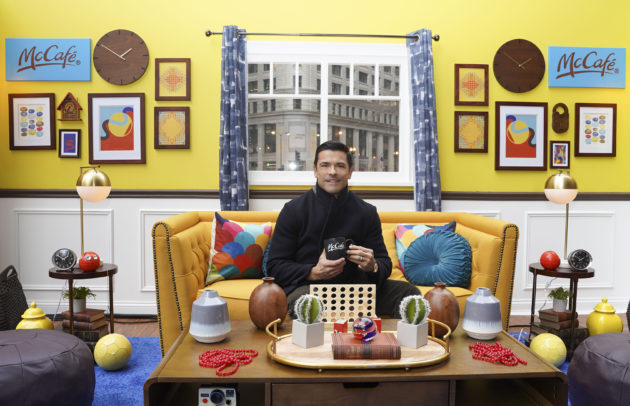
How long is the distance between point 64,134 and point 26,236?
842 mm

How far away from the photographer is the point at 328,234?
240cm

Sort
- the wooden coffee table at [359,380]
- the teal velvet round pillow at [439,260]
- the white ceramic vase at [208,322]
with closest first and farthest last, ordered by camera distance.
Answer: the wooden coffee table at [359,380], the white ceramic vase at [208,322], the teal velvet round pillow at [439,260]

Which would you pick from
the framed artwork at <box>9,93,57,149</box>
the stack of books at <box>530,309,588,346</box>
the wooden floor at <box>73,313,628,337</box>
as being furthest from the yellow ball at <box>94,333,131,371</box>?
the stack of books at <box>530,309,588,346</box>

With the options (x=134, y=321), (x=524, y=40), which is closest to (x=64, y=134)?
(x=134, y=321)

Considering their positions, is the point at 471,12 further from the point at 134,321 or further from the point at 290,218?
the point at 134,321

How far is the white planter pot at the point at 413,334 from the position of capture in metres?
1.56

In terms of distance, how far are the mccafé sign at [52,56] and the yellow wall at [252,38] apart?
6 centimetres

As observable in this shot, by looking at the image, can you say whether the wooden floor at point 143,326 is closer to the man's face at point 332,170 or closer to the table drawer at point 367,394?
the man's face at point 332,170

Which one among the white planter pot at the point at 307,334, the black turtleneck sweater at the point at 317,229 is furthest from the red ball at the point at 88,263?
the white planter pot at the point at 307,334

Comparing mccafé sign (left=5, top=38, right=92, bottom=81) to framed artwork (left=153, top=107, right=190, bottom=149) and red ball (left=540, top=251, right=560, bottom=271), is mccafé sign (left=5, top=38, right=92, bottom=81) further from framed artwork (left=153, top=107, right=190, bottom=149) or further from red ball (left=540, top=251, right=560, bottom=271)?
red ball (left=540, top=251, right=560, bottom=271)

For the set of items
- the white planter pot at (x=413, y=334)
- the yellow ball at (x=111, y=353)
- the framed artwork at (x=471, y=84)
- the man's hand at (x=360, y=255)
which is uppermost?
the framed artwork at (x=471, y=84)

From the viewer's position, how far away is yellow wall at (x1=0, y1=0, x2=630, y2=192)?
11.8 ft

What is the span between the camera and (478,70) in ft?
12.1

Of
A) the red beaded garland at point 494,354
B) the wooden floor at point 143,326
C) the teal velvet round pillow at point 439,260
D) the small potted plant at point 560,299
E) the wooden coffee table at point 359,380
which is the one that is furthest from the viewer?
the wooden floor at point 143,326
